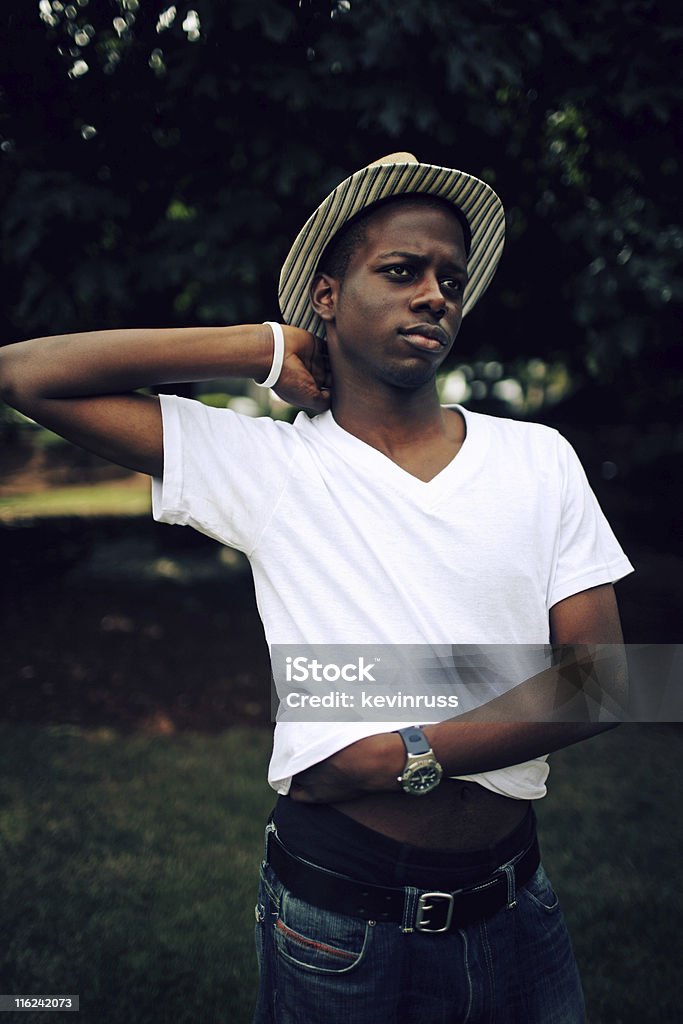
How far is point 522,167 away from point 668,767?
424 centimetres

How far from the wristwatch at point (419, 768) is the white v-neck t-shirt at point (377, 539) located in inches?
2.8

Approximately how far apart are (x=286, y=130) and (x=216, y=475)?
3926 mm

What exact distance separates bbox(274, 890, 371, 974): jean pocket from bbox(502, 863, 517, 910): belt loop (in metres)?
0.32

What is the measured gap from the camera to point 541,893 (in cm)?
196

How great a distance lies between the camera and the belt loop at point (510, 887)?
6.20 ft

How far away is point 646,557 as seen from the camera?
9242mm

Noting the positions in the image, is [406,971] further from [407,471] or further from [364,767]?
[407,471]

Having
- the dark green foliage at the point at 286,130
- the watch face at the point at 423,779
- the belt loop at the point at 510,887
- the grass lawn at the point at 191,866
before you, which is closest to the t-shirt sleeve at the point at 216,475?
the watch face at the point at 423,779

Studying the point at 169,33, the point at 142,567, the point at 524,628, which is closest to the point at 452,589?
the point at 524,628

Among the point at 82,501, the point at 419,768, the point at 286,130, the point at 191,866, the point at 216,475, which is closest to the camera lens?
the point at 419,768

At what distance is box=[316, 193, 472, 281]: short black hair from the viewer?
6.63ft

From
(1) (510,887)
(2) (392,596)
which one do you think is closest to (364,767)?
(2) (392,596)

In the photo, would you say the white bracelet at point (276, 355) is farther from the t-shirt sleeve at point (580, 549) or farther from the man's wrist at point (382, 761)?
the man's wrist at point (382, 761)

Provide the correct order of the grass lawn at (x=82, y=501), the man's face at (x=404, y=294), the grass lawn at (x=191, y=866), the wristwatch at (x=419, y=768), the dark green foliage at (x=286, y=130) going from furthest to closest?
the grass lawn at (x=82, y=501) → the dark green foliage at (x=286, y=130) → the grass lawn at (x=191, y=866) → the man's face at (x=404, y=294) → the wristwatch at (x=419, y=768)
